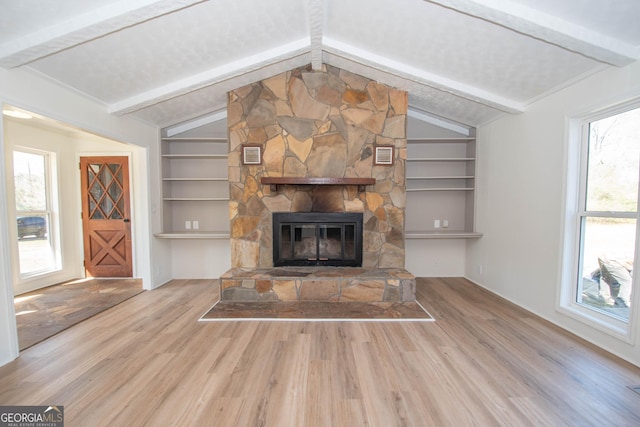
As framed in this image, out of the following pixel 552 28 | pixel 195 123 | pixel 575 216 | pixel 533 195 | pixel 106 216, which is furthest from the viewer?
pixel 106 216

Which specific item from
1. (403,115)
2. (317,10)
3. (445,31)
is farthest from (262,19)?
(403,115)

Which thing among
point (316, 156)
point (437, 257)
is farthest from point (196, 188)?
point (437, 257)

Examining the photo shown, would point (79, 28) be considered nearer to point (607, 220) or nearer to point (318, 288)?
point (318, 288)

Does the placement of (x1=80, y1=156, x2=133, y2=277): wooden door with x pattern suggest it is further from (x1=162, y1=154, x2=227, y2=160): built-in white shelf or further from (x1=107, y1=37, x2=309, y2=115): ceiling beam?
(x1=107, y1=37, x2=309, y2=115): ceiling beam

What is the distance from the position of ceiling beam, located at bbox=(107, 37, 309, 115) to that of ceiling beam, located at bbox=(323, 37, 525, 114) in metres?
0.42

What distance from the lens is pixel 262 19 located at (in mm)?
2510

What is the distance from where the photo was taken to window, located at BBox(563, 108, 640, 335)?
7.06ft

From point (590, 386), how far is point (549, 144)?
7.12ft

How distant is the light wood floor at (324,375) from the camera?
1.53 m

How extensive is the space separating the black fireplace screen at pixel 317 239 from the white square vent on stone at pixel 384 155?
2.49 feet

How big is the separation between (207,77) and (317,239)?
2336 millimetres

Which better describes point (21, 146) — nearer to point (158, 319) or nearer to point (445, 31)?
point (158, 319)

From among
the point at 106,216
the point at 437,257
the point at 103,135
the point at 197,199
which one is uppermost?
the point at 103,135

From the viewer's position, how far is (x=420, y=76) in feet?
10.1
